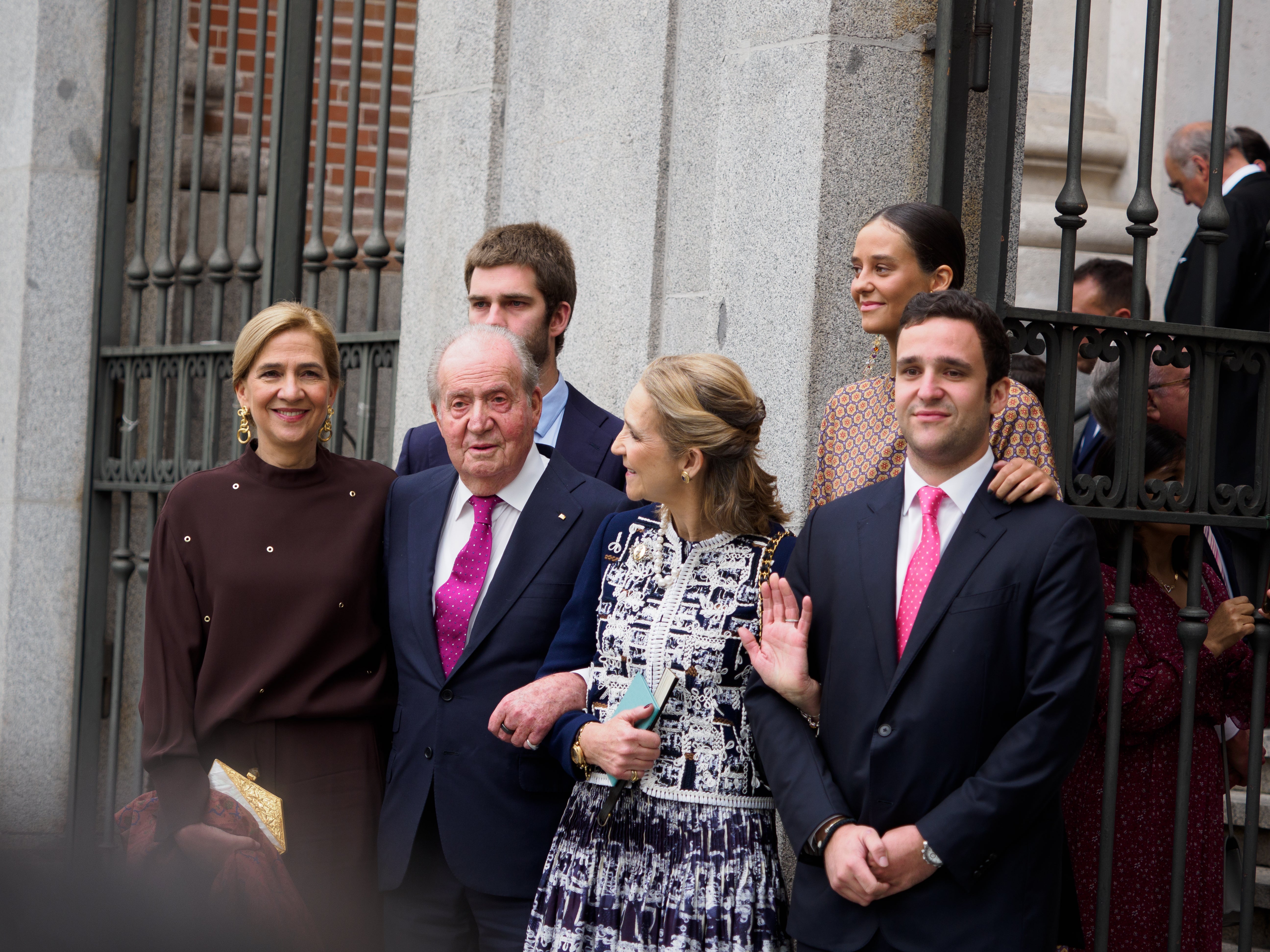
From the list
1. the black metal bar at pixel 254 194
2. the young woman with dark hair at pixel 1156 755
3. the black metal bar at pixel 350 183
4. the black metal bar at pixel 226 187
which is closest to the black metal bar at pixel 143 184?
the black metal bar at pixel 226 187

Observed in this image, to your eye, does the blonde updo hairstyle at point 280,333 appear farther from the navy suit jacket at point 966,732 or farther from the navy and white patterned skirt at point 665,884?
the navy suit jacket at point 966,732

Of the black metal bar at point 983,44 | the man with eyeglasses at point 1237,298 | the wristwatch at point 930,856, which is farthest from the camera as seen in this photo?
the man with eyeglasses at point 1237,298

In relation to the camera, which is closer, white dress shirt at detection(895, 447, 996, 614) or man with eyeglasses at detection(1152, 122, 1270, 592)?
white dress shirt at detection(895, 447, 996, 614)

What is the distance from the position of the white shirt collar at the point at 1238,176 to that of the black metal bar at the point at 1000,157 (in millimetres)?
1683

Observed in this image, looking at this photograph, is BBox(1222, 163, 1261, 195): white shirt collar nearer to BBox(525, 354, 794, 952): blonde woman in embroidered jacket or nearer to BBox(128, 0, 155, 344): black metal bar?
BBox(525, 354, 794, 952): blonde woman in embroidered jacket

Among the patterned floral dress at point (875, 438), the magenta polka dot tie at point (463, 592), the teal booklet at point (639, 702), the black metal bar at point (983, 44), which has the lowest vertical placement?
the teal booklet at point (639, 702)

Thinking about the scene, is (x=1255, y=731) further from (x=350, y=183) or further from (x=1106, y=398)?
(x=350, y=183)

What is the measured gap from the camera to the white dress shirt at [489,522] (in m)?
3.36

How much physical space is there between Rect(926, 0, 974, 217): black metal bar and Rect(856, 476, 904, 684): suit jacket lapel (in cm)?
109

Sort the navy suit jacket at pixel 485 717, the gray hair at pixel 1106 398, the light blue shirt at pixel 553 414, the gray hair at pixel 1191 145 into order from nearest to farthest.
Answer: the navy suit jacket at pixel 485 717, the light blue shirt at pixel 553 414, the gray hair at pixel 1106 398, the gray hair at pixel 1191 145

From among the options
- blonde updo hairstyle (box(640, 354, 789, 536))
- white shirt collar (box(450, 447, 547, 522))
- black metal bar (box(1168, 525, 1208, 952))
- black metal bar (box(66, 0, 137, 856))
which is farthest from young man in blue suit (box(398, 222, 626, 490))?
black metal bar (box(66, 0, 137, 856))

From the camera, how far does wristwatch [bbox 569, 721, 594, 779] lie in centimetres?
299

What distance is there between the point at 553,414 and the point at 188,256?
2681 mm

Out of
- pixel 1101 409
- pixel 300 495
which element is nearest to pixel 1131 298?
pixel 1101 409
